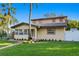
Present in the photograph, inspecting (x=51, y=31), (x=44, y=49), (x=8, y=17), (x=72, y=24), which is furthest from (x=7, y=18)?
(x=72, y=24)

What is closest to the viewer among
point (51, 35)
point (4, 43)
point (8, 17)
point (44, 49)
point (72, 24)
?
point (44, 49)

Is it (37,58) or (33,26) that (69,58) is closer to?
(37,58)

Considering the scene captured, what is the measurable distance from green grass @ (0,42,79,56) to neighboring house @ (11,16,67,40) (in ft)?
0.77

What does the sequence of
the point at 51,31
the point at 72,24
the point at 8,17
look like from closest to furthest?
the point at 72,24 < the point at 8,17 < the point at 51,31

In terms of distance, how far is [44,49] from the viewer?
10750 mm

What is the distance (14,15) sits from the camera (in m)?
11.0

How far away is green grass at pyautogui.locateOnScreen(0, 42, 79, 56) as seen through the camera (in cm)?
1042

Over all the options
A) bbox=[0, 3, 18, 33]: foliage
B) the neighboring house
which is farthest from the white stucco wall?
bbox=[0, 3, 18, 33]: foliage

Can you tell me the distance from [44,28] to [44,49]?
873 mm

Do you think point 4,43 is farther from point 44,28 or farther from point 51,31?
point 51,31

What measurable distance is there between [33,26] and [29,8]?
0.63m

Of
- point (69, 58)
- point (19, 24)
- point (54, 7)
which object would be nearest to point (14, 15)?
point (19, 24)

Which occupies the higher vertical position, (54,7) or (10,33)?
(54,7)

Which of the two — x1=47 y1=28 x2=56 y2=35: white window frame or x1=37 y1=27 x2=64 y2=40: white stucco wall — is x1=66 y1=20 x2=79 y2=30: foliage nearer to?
x1=37 y1=27 x2=64 y2=40: white stucco wall
